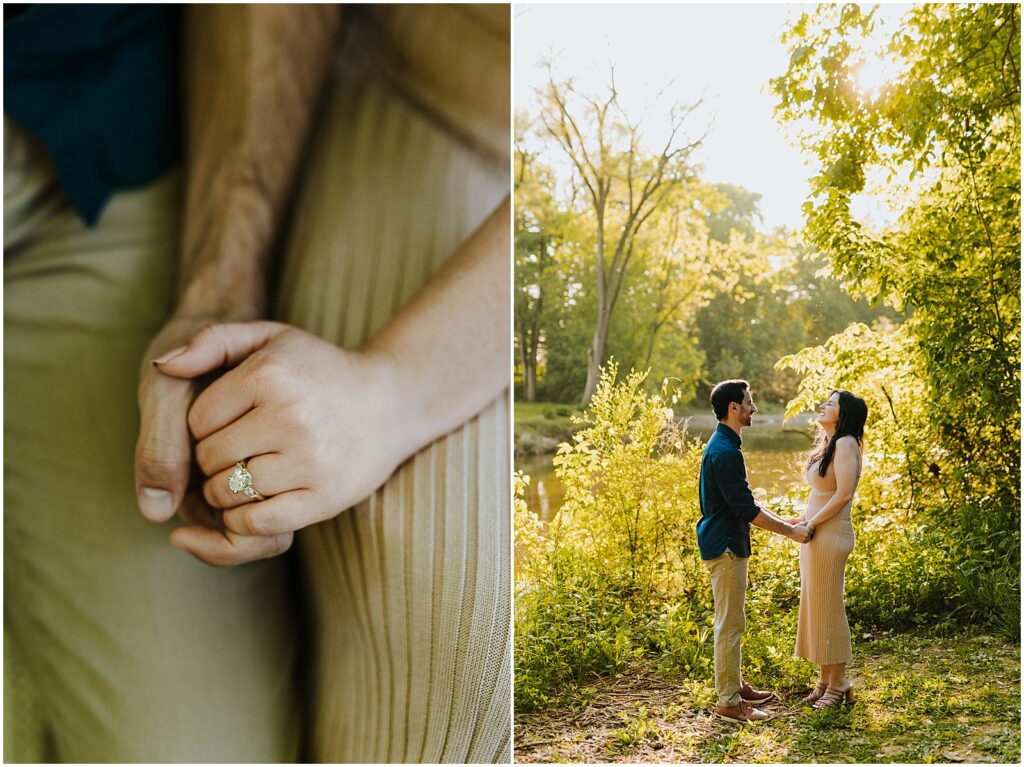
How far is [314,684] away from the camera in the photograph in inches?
55.9

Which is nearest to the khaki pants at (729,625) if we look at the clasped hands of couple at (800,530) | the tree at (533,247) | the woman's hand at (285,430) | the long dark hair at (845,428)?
the clasped hands of couple at (800,530)

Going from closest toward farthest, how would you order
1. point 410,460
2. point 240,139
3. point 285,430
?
point 285,430 < point 410,460 < point 240,139

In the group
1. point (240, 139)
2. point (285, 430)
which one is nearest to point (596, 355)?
point (285, 430)

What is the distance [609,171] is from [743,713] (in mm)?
1170

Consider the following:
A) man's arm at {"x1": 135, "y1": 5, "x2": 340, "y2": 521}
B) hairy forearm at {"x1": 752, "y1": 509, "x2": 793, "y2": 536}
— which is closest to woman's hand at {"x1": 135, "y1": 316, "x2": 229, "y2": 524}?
man's arm at {"x1": 135, "y1": 5, "x2": 340, "y2": 521}

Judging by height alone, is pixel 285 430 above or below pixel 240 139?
below

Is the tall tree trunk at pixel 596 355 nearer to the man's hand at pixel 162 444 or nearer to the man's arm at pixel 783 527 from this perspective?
the man's arm at pixel 783 527

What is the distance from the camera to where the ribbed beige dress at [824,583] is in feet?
5.13

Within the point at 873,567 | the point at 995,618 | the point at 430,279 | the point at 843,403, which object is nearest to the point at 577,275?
the point at 430,279

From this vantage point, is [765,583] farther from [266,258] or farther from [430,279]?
[266,258]

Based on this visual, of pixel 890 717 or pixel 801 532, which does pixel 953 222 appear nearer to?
pixel 801 532

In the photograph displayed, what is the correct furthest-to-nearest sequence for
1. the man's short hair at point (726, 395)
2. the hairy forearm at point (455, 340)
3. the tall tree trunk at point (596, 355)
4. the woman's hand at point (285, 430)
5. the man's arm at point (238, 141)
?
the tall tree trunk at point (596, 355) < the man's short hair at point (726, 395) < the man's arm at point (238, 141) < the hairy forearm at point (455, 340) < the woman's hand at point (285, 430)

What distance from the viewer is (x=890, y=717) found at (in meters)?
1.55

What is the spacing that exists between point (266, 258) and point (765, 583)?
1.21 meters
